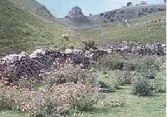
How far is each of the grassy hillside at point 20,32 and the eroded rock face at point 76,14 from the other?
10464 cm

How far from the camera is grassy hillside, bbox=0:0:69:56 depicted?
54312mm

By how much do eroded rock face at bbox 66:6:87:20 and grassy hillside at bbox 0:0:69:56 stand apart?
105 meters

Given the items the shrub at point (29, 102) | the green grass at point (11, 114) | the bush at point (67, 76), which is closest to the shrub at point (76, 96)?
the shrub at point (29, 102)

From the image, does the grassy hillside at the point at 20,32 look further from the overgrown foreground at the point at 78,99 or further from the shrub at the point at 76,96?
the shrub at the point at 76,96

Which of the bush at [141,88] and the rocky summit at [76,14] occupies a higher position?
the rocky summit at [76,14]

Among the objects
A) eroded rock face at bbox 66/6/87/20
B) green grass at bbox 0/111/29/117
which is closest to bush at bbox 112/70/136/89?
green grass at bbox 0/111/29/117

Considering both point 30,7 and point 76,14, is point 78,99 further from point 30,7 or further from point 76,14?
point 76,14

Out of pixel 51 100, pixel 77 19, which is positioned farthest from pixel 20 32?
pixel 77 19

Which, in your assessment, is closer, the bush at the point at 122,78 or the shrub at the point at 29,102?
the shrub at the point at 29,102

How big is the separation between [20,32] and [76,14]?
122m

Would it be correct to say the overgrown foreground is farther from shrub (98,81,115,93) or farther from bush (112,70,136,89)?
bush (112,70,136,89)

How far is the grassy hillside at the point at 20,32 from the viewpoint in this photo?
2138 inches

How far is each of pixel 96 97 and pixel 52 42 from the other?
43.1m

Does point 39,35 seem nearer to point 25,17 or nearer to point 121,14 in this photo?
point 25,17
